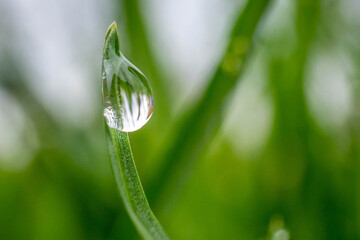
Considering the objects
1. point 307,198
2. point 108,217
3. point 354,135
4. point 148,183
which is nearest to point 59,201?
point 108,217

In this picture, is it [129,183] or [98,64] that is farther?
[98,64]

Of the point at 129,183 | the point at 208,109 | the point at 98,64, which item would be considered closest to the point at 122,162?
the point at 129,183

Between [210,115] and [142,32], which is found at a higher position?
[142,32]

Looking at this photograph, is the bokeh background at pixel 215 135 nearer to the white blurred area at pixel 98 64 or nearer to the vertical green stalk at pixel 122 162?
the white blurred area at pixel 98 64

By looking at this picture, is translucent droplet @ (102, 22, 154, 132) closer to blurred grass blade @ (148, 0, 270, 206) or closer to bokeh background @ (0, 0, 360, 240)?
blurred grass blade @ (148, 0, 270, 206)

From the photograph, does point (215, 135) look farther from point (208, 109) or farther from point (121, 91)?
point (121, 91)

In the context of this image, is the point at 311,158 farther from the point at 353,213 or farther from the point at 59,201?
the point at 59,201
